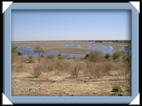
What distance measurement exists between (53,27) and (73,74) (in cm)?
40

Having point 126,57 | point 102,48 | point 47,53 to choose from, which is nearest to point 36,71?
point 47,53

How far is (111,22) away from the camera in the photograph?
91.8 ft

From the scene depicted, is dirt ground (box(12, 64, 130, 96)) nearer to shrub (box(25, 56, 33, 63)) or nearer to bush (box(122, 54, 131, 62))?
shrub (box(25, 56, 33, 63))

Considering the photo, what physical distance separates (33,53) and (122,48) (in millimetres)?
703

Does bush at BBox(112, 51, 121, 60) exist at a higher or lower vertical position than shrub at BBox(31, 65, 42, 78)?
higher

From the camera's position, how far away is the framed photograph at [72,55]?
2795cm

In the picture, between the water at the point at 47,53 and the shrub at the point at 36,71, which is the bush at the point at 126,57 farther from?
the shrub at the point at 36,71

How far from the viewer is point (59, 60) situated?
91.8ft

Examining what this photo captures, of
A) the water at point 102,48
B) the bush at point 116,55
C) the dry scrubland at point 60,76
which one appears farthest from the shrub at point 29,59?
the bush at point 116,55

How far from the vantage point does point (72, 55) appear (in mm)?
27984

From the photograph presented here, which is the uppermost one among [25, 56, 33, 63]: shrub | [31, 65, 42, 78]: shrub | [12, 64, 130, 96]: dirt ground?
[25, 56, 33, 63]: shrub

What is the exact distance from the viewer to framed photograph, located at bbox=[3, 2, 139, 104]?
27953mm

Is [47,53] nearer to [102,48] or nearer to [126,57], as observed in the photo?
[102,48]

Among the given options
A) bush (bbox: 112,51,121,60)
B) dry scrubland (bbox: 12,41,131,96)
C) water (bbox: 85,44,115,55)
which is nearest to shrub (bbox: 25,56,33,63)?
dry scrubland (bbox: 12,41,131,96)
